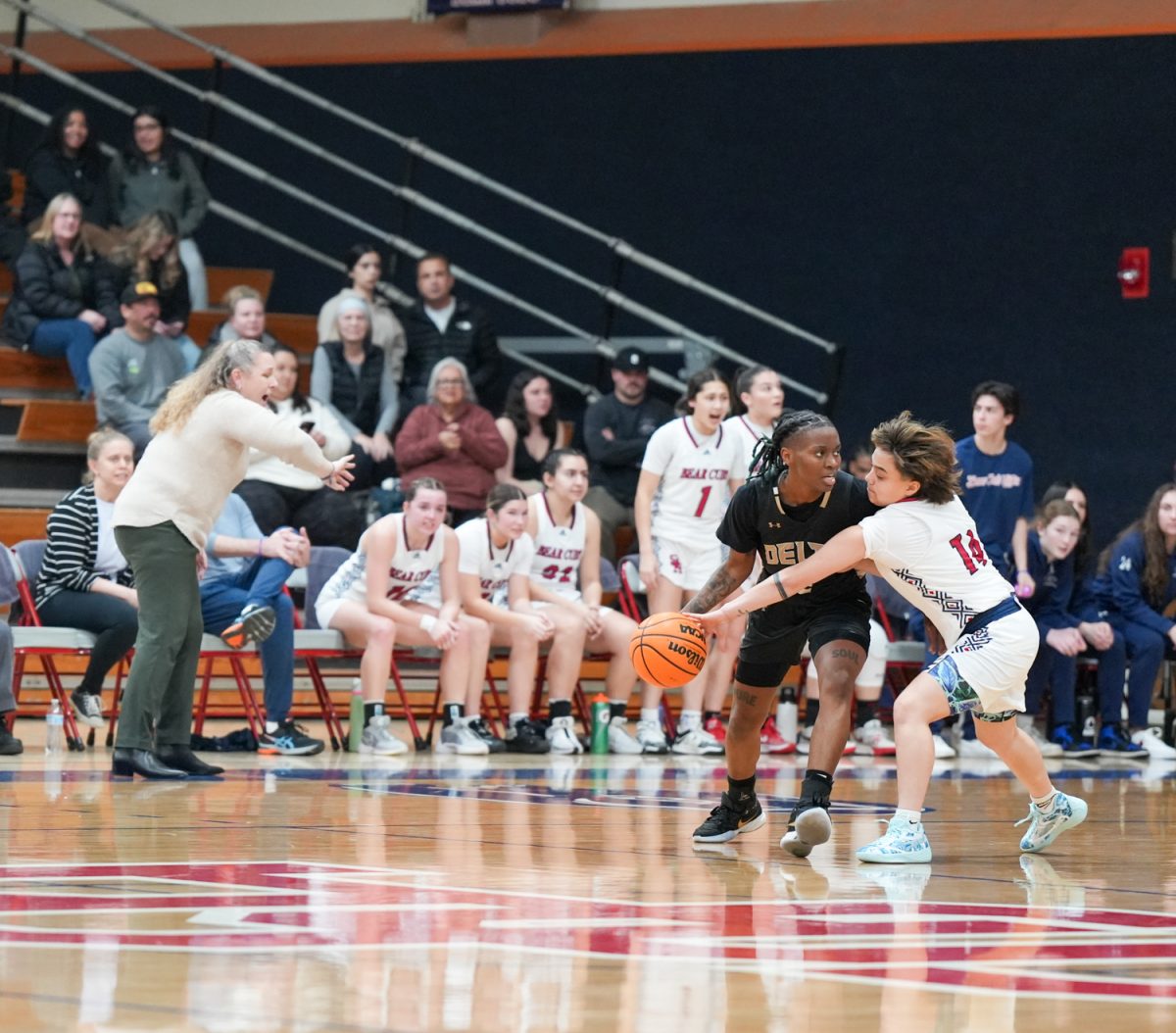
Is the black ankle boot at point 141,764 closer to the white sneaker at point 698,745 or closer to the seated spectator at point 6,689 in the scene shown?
the seated spectator at point 6,689

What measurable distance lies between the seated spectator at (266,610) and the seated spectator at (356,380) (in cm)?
223

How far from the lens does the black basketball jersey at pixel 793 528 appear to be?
5539 mm

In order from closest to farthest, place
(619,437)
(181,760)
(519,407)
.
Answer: (181,760)
(619,437)
(519,407)

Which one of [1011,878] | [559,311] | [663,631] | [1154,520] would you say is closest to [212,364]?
[663,631]

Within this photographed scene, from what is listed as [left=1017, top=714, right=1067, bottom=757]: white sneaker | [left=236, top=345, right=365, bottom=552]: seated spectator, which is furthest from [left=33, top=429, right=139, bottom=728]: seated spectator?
[left=1017, top=714, right=1067, bottom=757]: white sneaker

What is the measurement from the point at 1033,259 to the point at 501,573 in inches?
196

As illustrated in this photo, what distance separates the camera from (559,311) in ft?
43.5

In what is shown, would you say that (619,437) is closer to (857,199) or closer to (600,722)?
(600,722)

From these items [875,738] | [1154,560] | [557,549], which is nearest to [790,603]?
[557,549]

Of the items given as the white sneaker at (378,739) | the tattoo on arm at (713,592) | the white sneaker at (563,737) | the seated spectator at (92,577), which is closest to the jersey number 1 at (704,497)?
the white sneaker at (563,737)

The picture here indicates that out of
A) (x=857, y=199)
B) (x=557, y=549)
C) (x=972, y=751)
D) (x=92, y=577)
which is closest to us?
(x=92, y=577)

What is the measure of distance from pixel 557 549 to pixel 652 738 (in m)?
1.10

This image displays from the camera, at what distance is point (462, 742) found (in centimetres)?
881

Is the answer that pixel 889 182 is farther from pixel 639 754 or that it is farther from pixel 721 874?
pixel 721 874
